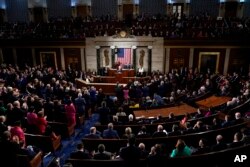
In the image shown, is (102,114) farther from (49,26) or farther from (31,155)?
(49,26)

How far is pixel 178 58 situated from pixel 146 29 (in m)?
3.02

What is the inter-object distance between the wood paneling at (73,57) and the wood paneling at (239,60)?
420 inches

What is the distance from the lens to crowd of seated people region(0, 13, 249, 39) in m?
16.9

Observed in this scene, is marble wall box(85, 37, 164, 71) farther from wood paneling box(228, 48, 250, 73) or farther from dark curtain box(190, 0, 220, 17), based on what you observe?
dark curtain box(190, 0, 220, 17)

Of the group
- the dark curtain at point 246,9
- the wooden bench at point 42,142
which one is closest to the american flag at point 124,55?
the dark curtain at point 246,9

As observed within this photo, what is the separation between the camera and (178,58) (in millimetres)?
17906

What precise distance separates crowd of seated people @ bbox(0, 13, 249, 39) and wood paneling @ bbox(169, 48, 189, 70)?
94cm

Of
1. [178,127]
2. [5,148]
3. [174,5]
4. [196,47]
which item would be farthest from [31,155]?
[174,5]

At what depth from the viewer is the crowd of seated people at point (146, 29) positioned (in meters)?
16.9

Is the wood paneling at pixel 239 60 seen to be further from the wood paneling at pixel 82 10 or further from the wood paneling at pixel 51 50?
the wood paneling at pixel 82 10

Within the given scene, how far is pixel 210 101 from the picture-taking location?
11.4 meters

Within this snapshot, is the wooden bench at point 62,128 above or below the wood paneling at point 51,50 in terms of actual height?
below

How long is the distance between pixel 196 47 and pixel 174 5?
648 cm

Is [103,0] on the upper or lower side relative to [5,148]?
upper
